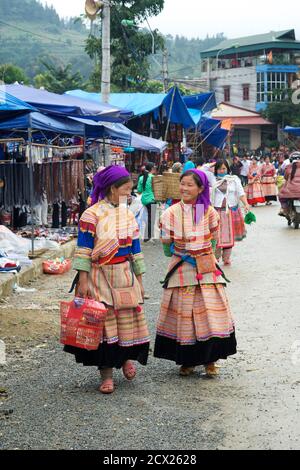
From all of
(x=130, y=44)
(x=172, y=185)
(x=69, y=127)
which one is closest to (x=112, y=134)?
(x=69, y=127)

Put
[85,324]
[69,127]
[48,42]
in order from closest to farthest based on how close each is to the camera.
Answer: [85,324]
[69,127]
[48,42]

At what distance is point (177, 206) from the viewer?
20.1 ft

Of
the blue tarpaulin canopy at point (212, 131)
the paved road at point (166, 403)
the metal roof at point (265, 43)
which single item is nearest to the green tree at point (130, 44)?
the blue tarpaulin canopy at point (212, 131)

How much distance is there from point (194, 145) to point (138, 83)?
3.83 metres

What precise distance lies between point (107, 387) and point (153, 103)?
736 inches

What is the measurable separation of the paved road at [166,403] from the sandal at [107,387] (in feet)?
0.16

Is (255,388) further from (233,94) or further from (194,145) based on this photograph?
(233,94)

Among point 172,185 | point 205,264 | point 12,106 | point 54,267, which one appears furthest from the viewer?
point 172,185

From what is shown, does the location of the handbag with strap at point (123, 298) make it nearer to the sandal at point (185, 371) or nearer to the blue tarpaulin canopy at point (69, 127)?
the sandal at point (185, 371)

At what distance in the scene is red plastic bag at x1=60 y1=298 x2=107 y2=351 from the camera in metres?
5.33

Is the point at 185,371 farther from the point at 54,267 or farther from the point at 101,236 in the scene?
the point at 54,267

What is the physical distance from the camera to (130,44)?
3191 cm

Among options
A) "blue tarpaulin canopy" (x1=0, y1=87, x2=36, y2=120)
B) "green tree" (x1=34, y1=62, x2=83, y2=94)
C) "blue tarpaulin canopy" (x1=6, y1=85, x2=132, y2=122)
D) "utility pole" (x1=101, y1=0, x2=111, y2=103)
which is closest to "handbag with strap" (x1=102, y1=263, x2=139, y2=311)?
"blue tarpaulin canopy" (x1=0, y1=87, x2=36, y2=120)

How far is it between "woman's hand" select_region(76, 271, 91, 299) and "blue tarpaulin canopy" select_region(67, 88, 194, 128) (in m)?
17.4
